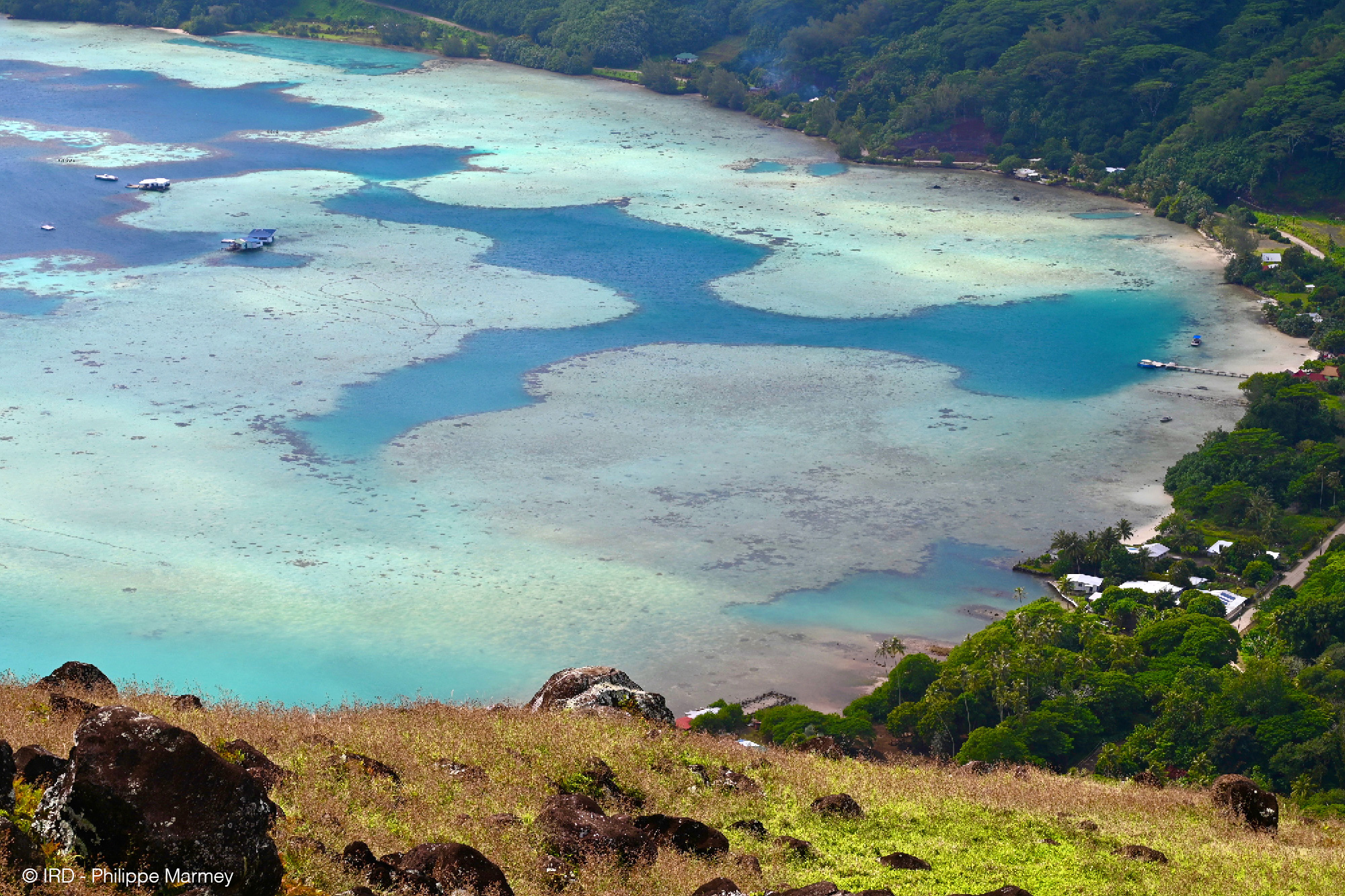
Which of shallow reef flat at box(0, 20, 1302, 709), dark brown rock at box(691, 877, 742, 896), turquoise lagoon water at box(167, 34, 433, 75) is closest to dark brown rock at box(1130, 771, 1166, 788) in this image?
dark brown rock at box(691, 877, 742, 896)

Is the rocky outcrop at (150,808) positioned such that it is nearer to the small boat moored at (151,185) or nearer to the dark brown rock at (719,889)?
the dark brown rock at (719,889)

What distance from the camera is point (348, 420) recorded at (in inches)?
1935

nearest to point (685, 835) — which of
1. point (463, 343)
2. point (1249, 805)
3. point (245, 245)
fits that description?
point (1249, 805)

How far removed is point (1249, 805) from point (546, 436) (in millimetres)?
33877

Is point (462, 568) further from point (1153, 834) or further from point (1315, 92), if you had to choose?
point (1315, 92)

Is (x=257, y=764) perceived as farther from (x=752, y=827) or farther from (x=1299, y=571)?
(x=1299, y=571)

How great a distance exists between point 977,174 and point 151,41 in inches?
3280

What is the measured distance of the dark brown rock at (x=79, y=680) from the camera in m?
16.9

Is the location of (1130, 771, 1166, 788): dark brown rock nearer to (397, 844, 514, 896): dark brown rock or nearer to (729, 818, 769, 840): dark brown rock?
(729, 818, 769, 840): dark brown rock

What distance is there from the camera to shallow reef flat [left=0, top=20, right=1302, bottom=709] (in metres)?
35.3

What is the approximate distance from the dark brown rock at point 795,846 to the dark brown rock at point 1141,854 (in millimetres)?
3689

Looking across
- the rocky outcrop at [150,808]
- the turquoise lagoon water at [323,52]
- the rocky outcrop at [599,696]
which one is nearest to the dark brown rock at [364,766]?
the rocky outcrop at [150,808]

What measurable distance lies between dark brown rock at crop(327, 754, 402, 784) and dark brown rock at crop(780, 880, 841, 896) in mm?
4686

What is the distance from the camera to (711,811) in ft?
48.9
